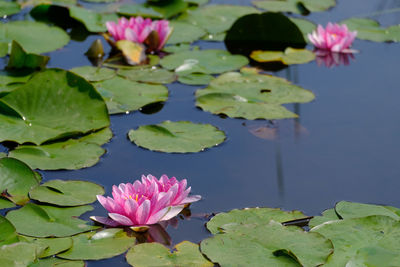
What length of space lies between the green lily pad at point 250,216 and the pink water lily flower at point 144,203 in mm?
154

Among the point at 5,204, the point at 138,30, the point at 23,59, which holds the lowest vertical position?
the point at 5,204

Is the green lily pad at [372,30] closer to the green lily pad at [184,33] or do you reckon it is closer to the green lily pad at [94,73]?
the green lily pad at [184,33]

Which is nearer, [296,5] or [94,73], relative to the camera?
[94,73]

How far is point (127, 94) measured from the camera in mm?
3635

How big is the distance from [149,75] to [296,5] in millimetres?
1951

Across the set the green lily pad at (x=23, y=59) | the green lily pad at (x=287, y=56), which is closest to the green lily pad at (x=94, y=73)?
the green lily pad at (x=23, y=59)

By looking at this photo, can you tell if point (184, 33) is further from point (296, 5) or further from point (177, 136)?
point (177, 136)

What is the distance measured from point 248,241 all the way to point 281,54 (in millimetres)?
2293

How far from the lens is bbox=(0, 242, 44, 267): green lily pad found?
2.13m

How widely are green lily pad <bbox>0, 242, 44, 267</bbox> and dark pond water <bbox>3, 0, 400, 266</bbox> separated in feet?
0.75

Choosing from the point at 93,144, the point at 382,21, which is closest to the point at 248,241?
the point at 93,144

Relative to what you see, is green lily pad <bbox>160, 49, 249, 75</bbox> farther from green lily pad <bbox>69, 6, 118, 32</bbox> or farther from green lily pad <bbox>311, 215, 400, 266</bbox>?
green lily pad <bbox>311, 215, 400, 266</bbox>

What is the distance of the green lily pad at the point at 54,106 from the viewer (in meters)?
3.16

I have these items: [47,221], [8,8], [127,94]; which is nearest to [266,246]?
[47,221]
